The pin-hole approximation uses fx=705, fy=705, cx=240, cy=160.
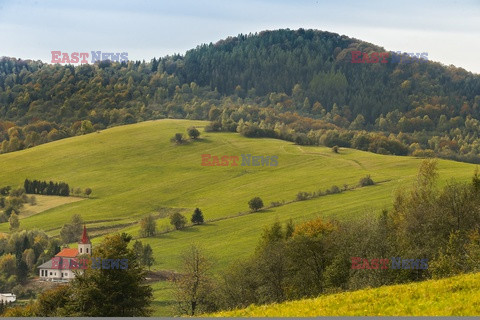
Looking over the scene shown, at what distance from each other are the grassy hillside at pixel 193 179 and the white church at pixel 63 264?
8.64m

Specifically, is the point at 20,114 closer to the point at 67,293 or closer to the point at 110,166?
the point at 110,166

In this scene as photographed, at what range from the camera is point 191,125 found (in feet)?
511

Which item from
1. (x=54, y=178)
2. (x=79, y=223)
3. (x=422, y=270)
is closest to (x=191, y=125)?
(x=54, y=178)

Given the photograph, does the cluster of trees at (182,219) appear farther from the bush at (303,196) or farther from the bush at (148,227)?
the bush at (303,196)

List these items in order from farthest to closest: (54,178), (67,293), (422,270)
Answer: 1. (54,178)
2. (67,293)
3. (422,270)

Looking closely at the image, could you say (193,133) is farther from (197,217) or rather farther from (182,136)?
(197,217)

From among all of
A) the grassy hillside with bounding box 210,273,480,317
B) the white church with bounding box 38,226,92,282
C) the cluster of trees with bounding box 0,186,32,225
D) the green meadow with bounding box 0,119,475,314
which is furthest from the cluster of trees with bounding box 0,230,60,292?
the grassy hillside with bounding box 210,273,480,317

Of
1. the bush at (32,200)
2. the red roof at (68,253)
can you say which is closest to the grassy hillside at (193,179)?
the bush at (32,200)

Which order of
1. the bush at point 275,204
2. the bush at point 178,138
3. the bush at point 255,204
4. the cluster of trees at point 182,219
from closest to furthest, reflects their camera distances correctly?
the cluster of trees at point 182,219
the bush at point 255,204
the bush at point 275,204
the bush at point 178,138

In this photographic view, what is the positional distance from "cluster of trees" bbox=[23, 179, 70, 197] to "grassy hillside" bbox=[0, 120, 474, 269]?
1928 mm

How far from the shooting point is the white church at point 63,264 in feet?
272

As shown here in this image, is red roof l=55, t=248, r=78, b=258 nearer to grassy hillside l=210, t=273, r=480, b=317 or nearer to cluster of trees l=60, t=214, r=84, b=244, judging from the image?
cluster of trees l=60, t=214, r=84, b=244

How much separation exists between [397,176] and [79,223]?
157ft

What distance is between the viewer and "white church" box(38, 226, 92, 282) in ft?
272
